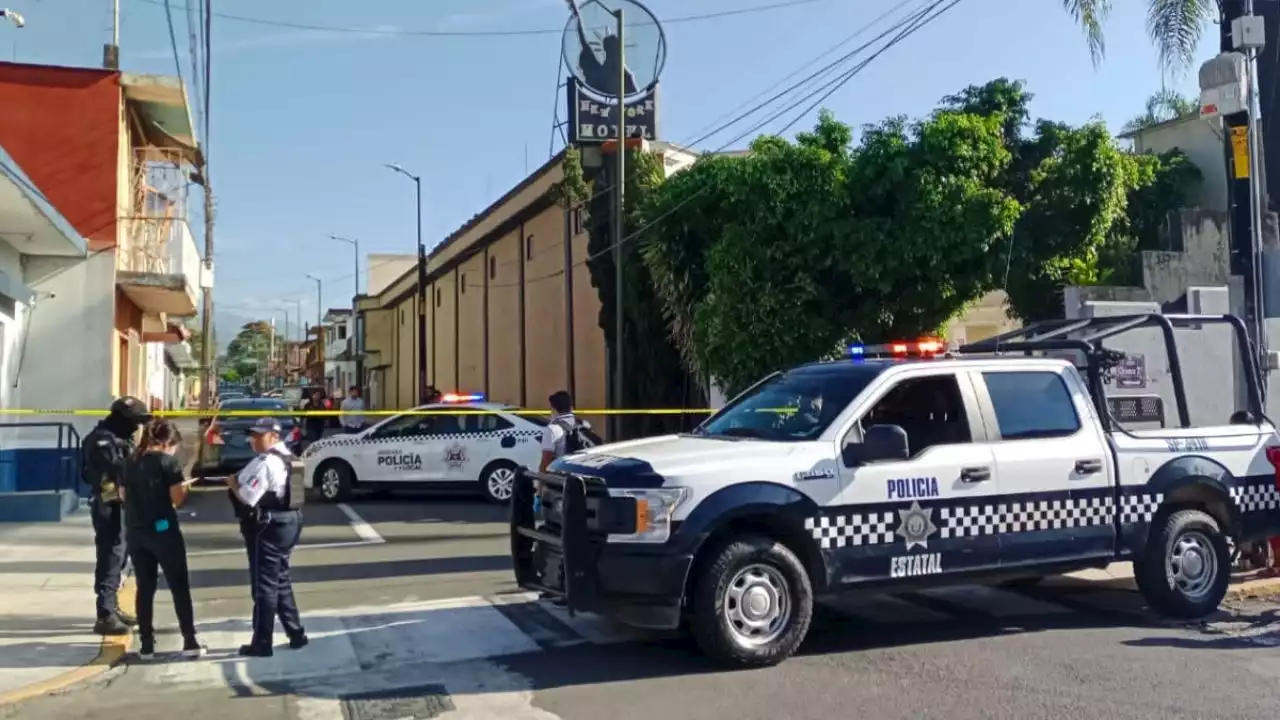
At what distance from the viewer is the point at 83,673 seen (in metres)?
7.77

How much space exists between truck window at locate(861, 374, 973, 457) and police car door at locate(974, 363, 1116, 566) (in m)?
0.19

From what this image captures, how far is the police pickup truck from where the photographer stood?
724 centimetres

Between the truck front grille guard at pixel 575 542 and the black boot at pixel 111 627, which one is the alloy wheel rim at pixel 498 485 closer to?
the black boot at pixel 111 627

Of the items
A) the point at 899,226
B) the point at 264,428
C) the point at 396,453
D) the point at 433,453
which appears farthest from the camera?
the point at 396,453

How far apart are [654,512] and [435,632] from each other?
96.5 inches

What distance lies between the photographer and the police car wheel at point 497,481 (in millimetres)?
18016

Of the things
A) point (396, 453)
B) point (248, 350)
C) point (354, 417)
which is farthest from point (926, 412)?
point (248, 350)

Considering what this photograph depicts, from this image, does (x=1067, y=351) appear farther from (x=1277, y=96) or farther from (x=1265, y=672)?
(x=1277, y=96)

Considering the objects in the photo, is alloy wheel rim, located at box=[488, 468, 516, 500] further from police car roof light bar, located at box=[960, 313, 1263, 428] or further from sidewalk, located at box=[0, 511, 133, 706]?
police car roof light bar, located at box=[960, 313, 1263, 428]

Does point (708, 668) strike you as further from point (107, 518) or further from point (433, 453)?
point (433, 453)

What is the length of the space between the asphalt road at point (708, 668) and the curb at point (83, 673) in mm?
121

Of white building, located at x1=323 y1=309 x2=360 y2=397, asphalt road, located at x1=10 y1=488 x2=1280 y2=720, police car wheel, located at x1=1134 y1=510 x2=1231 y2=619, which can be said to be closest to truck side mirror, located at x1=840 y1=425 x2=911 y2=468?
asphalt road, located at x1=10 y1=488 x2=1280 y2=720

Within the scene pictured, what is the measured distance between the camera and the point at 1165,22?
516 inches

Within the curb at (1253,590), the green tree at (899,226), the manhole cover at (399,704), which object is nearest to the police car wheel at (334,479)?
the green tree at (899,226)
